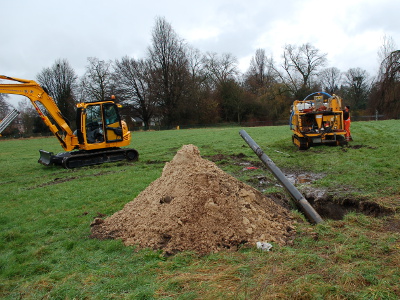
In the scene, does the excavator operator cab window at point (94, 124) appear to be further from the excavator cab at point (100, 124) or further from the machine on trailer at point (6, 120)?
the machine on trailer at point (6, 120)

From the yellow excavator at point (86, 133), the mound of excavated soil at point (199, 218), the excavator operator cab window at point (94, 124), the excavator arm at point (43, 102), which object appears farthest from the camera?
the excavator operator cab window at point (94, 124)

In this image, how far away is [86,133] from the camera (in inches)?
526

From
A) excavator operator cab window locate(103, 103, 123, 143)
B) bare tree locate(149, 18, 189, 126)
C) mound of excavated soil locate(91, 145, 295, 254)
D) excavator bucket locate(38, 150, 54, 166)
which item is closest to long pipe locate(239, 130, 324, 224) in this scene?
mound of excavated soil locate(91, 145, 295, 254)

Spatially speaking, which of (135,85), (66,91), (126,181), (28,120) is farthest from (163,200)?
(28,120)

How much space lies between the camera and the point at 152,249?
4180 millimetres

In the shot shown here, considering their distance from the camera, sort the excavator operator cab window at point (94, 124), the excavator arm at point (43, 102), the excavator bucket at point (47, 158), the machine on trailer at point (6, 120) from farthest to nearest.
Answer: the excavator operator cab window at point (94, 124), the excavator bucket at point (47, 158), the excavator arm at point (43, 102), the machine on trailer at point (6, 120)

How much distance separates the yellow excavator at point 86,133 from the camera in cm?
1289

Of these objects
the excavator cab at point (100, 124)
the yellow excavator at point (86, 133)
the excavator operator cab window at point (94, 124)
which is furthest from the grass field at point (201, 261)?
the excavator operator cab window at point (94, 124)

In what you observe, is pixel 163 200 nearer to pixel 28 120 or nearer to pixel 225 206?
pixel 225 206

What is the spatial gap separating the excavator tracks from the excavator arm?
0.60 metres

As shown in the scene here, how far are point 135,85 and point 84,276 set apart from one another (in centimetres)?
5098

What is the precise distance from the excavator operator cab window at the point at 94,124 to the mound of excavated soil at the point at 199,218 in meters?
8.71

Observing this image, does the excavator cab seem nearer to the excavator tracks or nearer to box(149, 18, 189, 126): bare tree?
the excavator tracks

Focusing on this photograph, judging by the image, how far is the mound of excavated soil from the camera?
4180 millimetres
